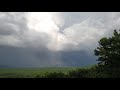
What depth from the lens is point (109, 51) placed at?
38.4 feet

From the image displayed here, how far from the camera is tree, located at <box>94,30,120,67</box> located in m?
11.1

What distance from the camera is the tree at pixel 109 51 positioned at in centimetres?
1109
